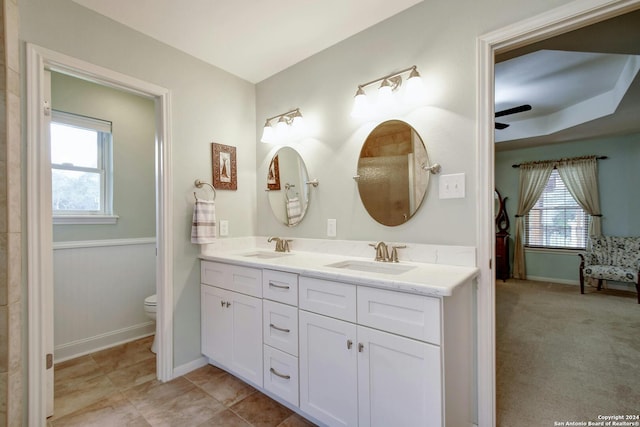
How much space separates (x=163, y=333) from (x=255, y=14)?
2.27 meters

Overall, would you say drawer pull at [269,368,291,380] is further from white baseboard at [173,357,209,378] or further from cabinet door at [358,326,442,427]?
white baseboard at [173,357,209,378]

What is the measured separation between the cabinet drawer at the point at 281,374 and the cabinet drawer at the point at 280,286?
1.05 ft

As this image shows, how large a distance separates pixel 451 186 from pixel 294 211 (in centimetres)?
125

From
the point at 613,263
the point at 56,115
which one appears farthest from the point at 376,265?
the point at 613,263

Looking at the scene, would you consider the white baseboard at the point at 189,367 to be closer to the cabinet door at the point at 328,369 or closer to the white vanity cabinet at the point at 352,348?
the white vanity cabinet at the point at 352,348

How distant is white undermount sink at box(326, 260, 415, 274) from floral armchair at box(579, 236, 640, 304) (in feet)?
14.6

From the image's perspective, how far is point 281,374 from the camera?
5.65 ft

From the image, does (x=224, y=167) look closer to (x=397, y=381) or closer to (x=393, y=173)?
(x=393, y=173)

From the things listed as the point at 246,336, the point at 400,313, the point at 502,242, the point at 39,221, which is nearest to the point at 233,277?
the point at 246,336

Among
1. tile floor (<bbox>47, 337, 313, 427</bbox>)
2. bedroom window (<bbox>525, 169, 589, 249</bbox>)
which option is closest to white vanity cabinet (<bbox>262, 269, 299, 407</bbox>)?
tile floor (<bbox>47, 337, 313, 427</bbox>)

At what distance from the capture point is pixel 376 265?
1.80 meters

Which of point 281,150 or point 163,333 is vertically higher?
point 281,150

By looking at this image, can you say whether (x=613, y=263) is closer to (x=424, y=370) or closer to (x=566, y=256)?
(x=566, y=256)

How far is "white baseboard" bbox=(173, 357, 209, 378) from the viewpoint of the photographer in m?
2.16
